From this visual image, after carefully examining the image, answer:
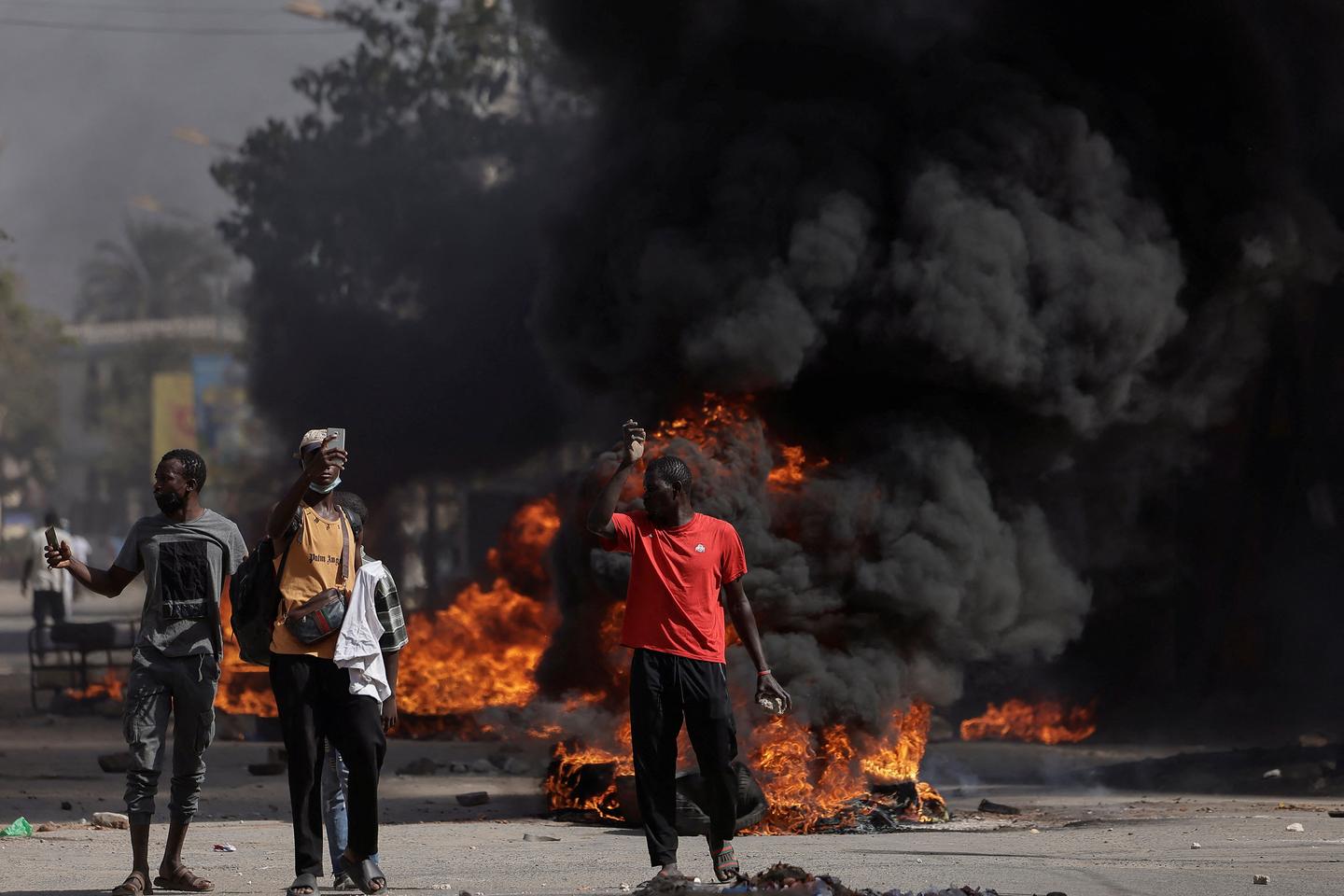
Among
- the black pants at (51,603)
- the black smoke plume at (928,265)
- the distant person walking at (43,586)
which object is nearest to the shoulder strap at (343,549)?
the black smoke plume at (928,265)

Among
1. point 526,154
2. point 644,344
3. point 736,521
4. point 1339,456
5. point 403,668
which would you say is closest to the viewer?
point 736,521

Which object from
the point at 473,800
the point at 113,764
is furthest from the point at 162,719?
the point at 113,764

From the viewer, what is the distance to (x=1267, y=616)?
58.2 feet

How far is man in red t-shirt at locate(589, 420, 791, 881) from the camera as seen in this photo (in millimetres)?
6953

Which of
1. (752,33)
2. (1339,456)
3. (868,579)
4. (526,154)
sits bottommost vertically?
(868,579)

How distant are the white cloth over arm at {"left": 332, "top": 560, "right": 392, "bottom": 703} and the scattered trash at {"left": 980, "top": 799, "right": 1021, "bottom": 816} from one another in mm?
6096

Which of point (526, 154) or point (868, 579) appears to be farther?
point (526, 154)

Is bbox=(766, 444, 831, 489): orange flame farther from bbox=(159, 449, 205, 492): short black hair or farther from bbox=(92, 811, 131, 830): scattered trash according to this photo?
bbox=(159, 449, 205, 492): short black hair

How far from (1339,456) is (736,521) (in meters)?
7.93

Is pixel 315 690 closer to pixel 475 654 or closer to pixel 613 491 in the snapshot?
pixel 613 491

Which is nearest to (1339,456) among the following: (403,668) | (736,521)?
(736,521)

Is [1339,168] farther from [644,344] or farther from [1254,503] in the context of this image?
[644,344]

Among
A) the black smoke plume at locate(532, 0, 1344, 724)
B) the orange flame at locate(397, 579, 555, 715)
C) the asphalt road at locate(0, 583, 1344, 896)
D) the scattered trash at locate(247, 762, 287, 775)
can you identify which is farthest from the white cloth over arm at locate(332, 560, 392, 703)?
the orange flame at locate(397, 579, 555, 715)

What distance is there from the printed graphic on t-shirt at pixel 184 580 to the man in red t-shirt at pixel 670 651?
5.20 feet
